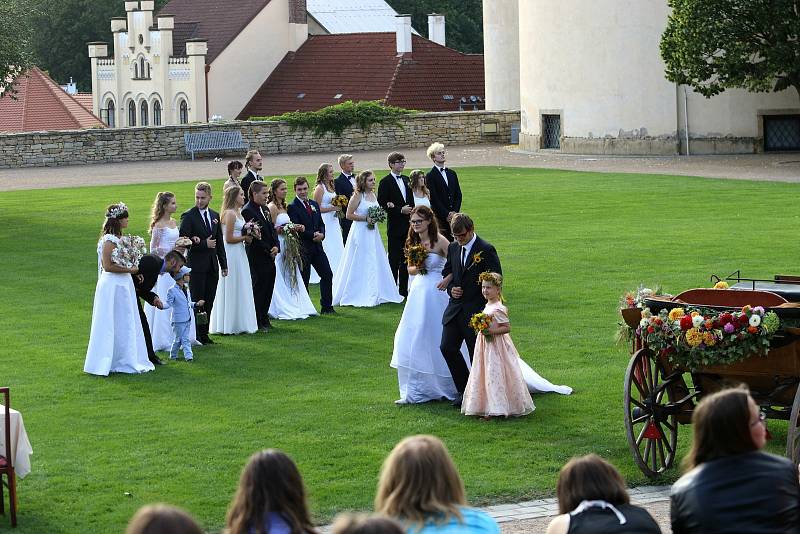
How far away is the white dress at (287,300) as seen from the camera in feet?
60.1

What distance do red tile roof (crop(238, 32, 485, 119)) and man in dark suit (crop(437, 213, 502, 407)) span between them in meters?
49.5

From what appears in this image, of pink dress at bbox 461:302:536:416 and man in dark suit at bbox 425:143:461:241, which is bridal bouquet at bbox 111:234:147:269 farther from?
man in dark suit at bbox 425:143:461:241

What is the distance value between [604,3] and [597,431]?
3547 centimetres

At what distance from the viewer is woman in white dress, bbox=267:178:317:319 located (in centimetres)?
1820

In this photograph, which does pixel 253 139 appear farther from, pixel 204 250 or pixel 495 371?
pixel 495 371

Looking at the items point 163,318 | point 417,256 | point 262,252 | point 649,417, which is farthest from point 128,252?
point 649,417

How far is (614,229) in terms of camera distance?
26000 millimetres

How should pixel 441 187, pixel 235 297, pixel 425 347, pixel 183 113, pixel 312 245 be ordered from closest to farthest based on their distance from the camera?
pixel 425 347 < pixel 235 297 < pixel 312 245 < pixel 441 187 < pixel 183 113

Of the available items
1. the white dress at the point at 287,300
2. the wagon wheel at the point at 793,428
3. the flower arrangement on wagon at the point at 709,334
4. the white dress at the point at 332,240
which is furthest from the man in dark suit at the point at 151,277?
the wagon wheel at the point at 793,428

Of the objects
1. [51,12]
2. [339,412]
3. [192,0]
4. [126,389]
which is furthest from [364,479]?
[51,12]

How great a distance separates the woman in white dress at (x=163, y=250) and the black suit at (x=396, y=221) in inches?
140

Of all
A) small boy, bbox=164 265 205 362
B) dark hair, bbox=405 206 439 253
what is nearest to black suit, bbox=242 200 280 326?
small boy, bbox=164 265 205 362

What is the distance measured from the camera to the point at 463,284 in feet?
41.1

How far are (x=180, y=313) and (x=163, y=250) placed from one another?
2.55 ft
